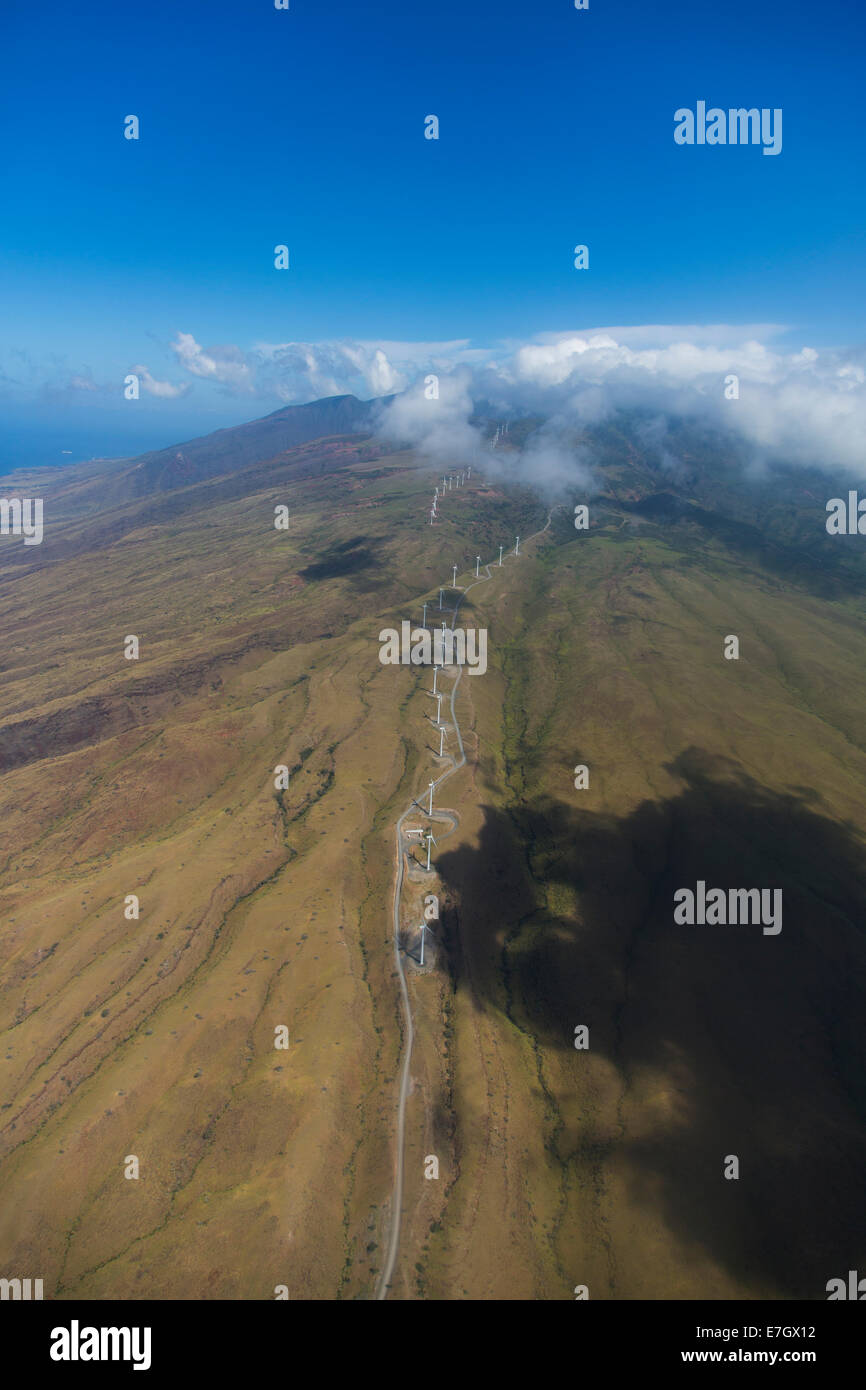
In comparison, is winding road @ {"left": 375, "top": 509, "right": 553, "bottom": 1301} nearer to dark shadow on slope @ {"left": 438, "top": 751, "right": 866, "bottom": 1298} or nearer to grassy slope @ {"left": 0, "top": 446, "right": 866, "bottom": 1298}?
grassy slope @ {"left": 0, "top": 446, "right": 866, "bottom": 1298}

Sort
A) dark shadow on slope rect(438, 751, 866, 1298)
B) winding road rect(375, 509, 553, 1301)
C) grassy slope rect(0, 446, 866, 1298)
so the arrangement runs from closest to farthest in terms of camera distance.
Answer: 1. winding road rect(375, 509, 553, 1301)
2. grassy slope rect(0, 446, 866, 1298)
3. dark shadow on slope rect(438, 751, 866, 1298)

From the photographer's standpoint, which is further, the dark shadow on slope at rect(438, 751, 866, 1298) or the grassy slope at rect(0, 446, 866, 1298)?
the dark shadow on slope at rect(438, 751, 866, 1298)

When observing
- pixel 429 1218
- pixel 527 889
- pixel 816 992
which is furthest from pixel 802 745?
pixel 429 1218

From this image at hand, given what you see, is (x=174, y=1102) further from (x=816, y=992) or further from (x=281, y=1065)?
(x=816, y=992)

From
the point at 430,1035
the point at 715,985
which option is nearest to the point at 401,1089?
the point at 430,1035

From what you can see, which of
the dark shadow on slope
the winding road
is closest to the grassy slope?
the dark shadow on slope

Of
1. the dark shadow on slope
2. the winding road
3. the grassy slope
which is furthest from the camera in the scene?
the dark shadow on slope

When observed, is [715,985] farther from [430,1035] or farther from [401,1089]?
[401,1089]

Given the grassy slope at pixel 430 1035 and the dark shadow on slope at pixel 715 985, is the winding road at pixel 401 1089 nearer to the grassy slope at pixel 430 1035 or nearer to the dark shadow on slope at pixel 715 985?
the grassy slope at pixel 430 1035

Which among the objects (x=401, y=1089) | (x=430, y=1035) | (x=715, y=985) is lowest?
(x=401, y=1089)
